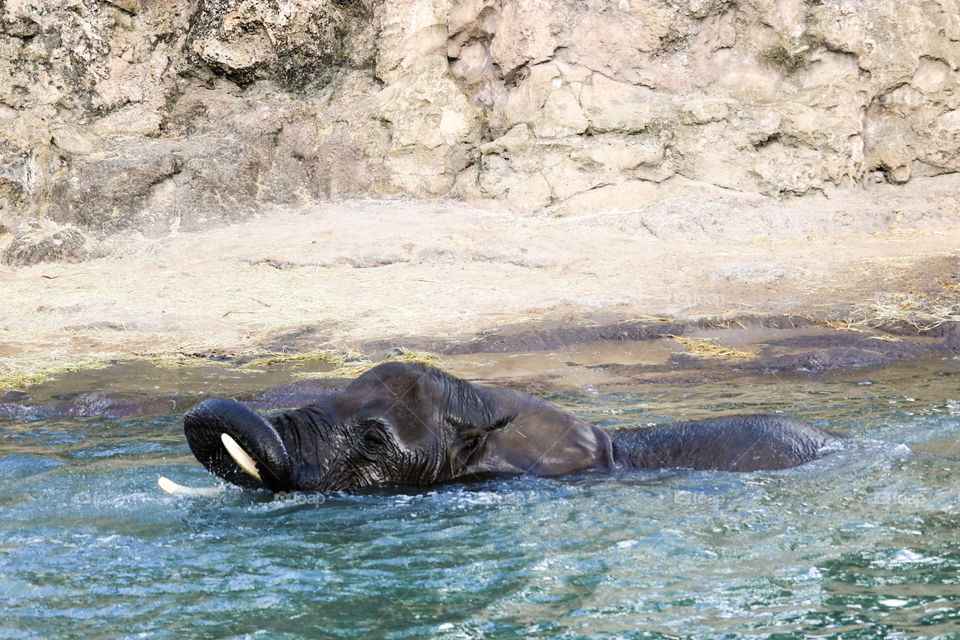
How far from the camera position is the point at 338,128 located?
14766 mm

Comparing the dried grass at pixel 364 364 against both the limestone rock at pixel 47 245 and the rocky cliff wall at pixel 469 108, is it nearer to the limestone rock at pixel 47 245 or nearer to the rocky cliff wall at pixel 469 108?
the rocky cliff wall at pixel 469 108

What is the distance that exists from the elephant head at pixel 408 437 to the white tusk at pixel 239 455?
117mm

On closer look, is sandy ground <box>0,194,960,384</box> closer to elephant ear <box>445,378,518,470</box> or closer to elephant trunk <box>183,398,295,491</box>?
elephant ear <box>445,378,518,470</box>

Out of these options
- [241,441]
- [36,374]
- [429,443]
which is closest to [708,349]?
[429,443]

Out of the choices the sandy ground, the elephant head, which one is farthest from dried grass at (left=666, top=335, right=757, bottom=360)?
the elephant head

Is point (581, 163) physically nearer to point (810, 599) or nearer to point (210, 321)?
point (210, 321)

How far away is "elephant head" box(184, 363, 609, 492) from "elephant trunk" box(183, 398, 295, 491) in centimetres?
1

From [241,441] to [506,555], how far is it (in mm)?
1259

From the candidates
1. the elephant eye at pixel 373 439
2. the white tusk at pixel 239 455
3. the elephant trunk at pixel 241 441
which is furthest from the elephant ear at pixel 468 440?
the white tusk at pixel 239 455

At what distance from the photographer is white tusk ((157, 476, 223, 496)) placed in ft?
14.7

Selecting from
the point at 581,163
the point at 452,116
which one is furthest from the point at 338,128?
the point at 581,163

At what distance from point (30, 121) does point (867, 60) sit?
35.0ft

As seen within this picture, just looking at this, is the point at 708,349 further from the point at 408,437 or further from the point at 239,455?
the point at 239,455

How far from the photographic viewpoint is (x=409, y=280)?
1157 cm
